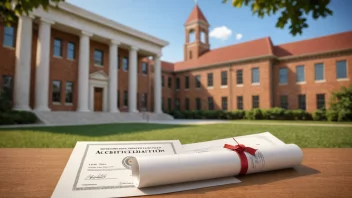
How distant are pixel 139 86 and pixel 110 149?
2653 centimetres

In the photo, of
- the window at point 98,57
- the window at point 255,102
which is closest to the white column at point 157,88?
the window at point 98,57

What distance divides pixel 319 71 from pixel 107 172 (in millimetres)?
28269

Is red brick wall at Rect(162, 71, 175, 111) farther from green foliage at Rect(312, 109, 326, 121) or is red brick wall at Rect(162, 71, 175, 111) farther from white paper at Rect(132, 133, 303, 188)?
white paper at Rect(132, 133, 303, 188)

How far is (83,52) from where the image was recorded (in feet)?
63.0

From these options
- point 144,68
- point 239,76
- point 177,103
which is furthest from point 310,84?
point 144,68

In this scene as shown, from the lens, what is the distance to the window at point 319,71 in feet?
77.7

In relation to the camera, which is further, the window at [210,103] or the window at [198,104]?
the window at [198,104]

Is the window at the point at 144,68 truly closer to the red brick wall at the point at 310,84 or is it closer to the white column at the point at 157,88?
the white column at the point at 157,88

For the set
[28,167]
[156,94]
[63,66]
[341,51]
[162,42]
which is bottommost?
[28,167]

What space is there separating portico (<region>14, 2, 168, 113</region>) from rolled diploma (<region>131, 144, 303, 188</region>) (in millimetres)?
17575

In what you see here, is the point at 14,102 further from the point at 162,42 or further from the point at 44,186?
the point at 44,186

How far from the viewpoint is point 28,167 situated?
0.99m

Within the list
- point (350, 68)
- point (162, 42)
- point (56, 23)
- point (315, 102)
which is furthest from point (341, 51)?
point (56, 23)

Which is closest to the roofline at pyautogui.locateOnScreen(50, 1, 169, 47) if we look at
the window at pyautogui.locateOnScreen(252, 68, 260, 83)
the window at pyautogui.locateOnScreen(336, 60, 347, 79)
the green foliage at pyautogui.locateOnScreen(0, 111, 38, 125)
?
the green foliage at pyautogui.locateOnScreen(0, 111, 38, 125)
